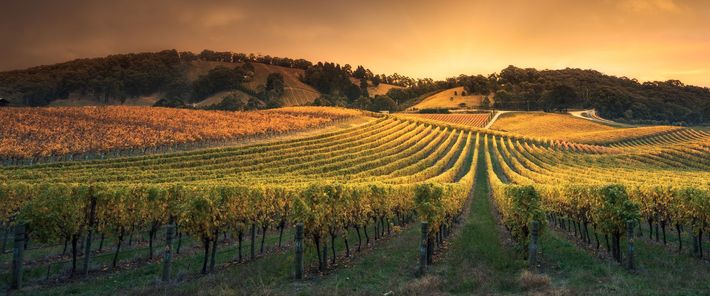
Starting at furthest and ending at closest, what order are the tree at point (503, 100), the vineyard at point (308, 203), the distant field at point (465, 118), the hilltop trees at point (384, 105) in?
the tree at point (503, 100), the hilltop trees at point (384, 105), the distant field at point (465, 118), the vineyard at point (308, 203)

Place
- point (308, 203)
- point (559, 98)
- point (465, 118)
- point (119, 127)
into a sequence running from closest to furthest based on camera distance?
point (308, 203), point (119, 127), point (465, 118), point (559, 98)

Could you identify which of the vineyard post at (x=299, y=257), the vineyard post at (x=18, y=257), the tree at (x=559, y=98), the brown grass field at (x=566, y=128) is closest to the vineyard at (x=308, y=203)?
the vineyard post at (x=18, y=257)

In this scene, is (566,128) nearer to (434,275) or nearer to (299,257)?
(434,275)

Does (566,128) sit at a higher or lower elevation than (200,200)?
higher

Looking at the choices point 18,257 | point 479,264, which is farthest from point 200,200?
point 479,264

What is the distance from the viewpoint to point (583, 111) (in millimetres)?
181250

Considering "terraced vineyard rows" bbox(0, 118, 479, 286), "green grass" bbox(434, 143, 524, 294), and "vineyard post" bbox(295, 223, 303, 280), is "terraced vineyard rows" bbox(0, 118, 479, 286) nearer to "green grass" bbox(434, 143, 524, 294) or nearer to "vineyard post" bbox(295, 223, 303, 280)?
"vineyard post" bbox(295, 223, 303, 280)

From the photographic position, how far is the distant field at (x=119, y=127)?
239 ft

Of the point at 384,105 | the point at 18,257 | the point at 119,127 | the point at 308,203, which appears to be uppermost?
the point at 384,105

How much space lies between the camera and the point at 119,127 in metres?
94.1

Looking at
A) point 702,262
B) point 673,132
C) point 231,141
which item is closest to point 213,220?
point 702,262

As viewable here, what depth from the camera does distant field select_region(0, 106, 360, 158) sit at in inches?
2869

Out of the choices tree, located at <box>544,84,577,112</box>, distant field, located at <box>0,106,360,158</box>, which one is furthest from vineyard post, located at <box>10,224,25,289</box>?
tree, located at <box>544,84,577,112</box>

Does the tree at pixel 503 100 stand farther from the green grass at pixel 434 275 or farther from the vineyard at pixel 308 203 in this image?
the green grass at pixel 434 275
